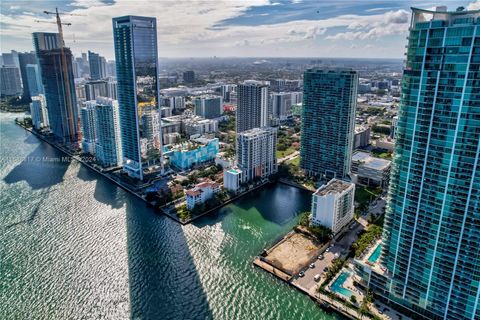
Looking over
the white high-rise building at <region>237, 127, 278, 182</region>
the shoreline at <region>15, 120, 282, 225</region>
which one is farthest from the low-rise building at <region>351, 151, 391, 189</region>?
the shoreline at <region>15, 120, 282, 225</region>

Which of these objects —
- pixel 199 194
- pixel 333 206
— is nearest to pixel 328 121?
pixel 333 206

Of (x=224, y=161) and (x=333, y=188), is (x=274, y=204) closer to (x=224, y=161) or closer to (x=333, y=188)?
(x=333, y=188)

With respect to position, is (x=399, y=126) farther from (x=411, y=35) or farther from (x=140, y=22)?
(x=140, y=22)

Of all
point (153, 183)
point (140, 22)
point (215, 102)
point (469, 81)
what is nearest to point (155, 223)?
point (153, 183)

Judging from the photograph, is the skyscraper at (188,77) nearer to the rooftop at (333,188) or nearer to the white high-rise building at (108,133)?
the white high-rise building at (108,133)

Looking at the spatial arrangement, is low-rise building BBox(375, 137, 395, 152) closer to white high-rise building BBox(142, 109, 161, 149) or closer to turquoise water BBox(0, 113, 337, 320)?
turquoise water BBox(0, 113, 337, 320)

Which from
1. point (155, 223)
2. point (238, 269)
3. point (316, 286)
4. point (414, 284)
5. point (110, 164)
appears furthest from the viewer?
point (110, 164)

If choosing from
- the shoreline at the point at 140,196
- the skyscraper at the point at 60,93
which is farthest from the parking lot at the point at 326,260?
the skyscraper at the point at 60,93
